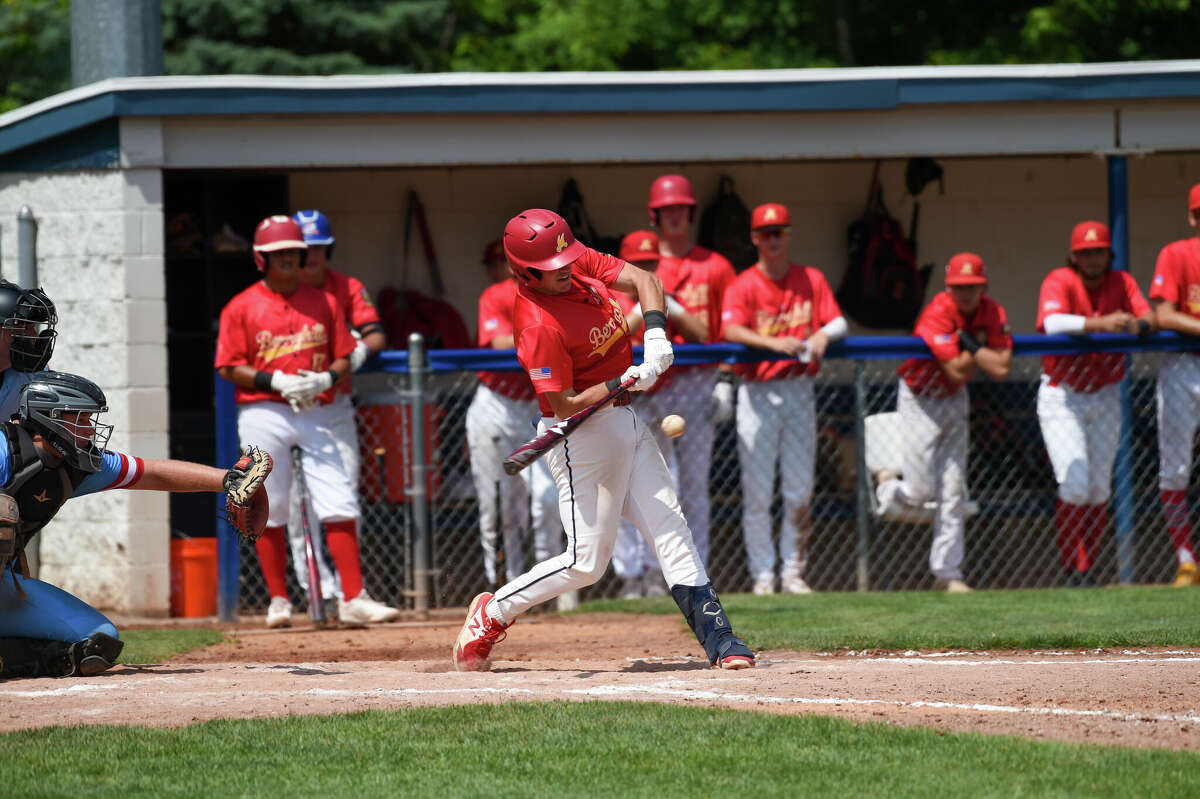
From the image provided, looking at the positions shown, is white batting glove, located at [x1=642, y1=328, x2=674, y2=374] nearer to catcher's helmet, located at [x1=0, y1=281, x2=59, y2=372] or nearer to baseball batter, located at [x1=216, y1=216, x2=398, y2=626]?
catcher's helmet, located at [x1=0, y1=281, x2=59, y2=372]

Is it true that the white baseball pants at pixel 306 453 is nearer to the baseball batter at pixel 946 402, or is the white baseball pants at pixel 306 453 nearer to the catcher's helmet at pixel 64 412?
the catcher's helmet at pixel 64 412

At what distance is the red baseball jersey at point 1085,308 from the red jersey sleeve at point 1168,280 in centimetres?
16

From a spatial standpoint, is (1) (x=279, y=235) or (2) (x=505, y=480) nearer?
(1) (x=279, y=235)

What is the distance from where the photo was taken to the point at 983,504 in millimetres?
9656

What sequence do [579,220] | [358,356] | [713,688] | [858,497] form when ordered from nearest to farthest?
[713,688]
[358,356]
[858,497]
[579,220]

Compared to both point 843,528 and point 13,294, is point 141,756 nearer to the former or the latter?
point 13,294

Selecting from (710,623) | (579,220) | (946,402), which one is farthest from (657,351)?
(579,220)

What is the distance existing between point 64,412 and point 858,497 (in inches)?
186

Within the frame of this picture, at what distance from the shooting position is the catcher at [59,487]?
18.4 ft

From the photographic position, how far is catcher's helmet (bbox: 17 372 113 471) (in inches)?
221

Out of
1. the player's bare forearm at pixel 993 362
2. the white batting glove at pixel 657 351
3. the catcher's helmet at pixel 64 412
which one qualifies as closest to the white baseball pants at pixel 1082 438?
the player's bare forearm at pixel 993 362

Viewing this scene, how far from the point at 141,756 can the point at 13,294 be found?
7.39 ft

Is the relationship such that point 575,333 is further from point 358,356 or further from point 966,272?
point 966,272

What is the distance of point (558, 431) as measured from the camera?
19.1 feet
